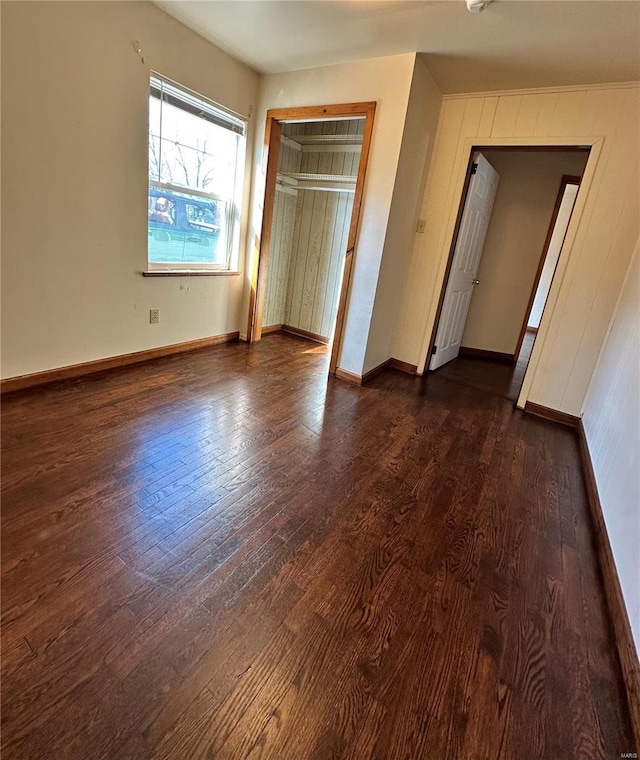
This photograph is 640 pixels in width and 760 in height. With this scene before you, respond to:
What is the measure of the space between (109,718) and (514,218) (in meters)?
Result: 5.50

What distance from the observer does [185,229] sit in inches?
135

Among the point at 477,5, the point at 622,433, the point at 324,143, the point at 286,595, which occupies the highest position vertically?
the point at 477,5

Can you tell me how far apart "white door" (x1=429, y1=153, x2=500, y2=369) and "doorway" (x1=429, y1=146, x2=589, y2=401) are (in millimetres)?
12

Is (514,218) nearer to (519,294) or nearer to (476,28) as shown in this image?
(519,294)

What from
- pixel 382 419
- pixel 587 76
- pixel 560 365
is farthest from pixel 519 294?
pixel 382 419

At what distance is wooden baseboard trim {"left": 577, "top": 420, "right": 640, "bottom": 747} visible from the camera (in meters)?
1.21

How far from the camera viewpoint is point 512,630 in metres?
1.40

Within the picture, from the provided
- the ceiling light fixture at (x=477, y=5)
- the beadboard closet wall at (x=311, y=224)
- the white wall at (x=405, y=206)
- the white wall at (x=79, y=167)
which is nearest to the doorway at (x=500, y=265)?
the white wall at (x=405, y=206)

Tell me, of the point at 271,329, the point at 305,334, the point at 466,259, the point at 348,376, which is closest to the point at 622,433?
the point at 348,376

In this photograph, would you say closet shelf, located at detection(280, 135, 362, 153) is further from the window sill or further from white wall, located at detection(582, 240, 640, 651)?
white wall, located at detection(582, 240, 640, 651)

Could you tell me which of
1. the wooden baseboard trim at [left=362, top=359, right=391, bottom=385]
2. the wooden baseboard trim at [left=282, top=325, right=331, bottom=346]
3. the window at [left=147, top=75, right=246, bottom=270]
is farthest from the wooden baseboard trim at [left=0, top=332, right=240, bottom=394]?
the wooden baseboard trim at [left=362, top=359, right=391, bottom=385]

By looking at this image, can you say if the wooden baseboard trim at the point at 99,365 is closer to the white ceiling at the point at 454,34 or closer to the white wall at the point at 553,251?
the white ceiling at the point at 454,34

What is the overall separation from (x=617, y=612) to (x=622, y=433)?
91cm

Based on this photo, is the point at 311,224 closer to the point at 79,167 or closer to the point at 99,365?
the point at 79,167
